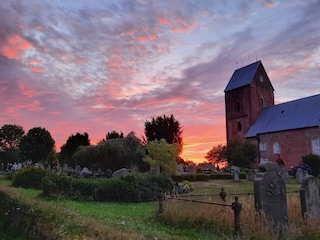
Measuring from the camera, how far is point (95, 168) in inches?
1529

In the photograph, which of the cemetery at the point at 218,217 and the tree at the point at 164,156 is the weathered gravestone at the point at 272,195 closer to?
the cemetery at the point at 218,217

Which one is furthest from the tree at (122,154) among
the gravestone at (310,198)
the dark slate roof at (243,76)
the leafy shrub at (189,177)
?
the dark slate roof at (243,76)

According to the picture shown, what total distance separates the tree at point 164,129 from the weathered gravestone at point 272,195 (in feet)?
136

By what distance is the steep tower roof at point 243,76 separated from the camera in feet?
193

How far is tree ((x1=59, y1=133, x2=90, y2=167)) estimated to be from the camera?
54412 mm

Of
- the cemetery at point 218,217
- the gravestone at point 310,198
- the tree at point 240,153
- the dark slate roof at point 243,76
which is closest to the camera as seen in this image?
the cemetery at point 218,217

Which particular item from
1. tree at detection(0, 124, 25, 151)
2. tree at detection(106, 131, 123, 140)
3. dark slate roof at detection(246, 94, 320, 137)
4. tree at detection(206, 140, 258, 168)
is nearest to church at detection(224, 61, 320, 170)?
dark slate roof at detection(246, 94, 320, 137)

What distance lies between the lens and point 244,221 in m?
8.74

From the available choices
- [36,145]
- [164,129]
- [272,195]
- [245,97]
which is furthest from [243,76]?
[272,195]

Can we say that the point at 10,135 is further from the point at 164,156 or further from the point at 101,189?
the point at 101,189

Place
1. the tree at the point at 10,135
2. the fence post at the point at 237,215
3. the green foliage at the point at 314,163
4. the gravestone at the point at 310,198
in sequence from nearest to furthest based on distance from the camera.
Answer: the fence post at the point at 237,215, the gravestone at the point at 310,198, the green foliage at the point at 314,163, the tree at the point at 10,135

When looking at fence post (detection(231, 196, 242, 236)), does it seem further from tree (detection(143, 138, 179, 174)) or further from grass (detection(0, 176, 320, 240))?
tree (detection(143, 138, 179, 174))

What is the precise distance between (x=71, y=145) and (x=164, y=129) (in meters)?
16.5

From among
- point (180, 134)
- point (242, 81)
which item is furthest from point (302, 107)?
point (180, 134)
